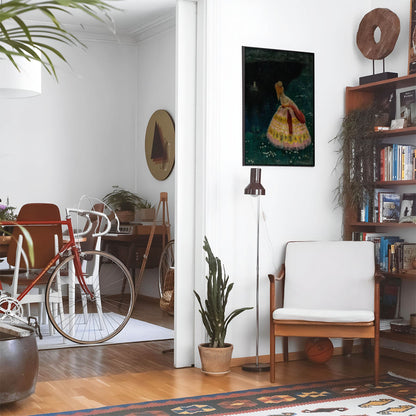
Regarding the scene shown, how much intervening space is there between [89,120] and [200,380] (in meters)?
4.65

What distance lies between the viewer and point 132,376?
4164 millimetres

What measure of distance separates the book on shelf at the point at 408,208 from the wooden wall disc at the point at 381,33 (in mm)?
961

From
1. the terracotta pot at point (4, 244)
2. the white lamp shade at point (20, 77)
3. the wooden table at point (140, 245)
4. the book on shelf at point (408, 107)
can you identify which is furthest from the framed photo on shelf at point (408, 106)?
the wooden table at point (140, 245)

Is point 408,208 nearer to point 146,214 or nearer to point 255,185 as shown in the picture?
point 255,185

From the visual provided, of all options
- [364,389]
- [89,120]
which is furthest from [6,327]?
[89,120]

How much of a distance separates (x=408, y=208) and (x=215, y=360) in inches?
64.4

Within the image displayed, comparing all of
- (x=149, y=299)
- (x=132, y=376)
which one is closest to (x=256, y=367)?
(x=132, y=376)

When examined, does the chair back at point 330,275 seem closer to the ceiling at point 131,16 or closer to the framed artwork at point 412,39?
the framed artwork at point 412,39

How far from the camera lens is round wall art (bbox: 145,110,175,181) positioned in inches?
293

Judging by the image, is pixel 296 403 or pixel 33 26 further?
pixel 296 403

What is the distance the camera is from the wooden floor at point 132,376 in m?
3.62

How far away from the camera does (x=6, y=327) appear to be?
11.9 feet

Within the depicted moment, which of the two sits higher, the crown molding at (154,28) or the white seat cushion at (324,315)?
the crown molding at (154,28)

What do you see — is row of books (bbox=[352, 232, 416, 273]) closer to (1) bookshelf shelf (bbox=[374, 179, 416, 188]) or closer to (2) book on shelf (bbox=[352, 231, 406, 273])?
(2) book on shelf (bbox=[352, 231, 406, 273])
